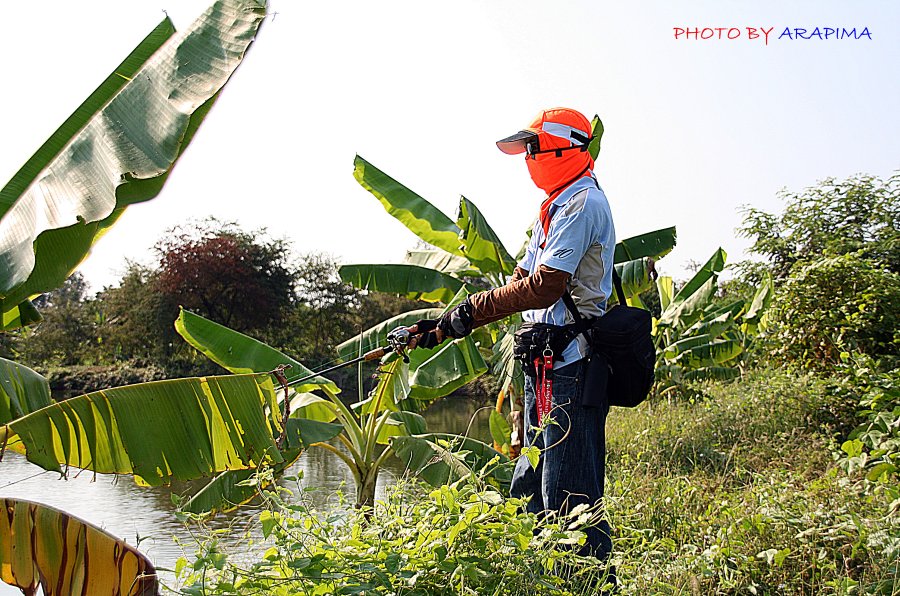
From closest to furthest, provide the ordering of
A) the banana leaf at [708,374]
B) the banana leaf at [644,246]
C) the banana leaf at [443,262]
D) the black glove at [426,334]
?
the black glove at [426,334] → the banana leaf at [443,262] → the banana leaf at [644,246] → the banana leaf at [708,374]

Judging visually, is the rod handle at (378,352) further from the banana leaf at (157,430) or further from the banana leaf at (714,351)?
the banana leaf at (714,351)

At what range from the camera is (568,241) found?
10.4 feet

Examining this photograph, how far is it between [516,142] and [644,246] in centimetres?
533

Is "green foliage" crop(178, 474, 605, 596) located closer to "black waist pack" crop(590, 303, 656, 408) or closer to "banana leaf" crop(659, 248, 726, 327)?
"black waist pack" crop(590, 303, 656, 408)

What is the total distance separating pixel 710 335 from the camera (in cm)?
1162

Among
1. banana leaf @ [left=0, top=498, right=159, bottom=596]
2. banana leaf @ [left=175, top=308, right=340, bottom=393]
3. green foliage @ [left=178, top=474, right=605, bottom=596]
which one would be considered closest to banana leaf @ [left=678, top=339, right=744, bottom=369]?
banana leaf @ [left=175, top=308, right=340, bottom=393]

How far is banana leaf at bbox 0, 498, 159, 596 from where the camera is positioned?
8.75 feet

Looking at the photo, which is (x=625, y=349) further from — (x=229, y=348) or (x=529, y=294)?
(x=229, y=348)

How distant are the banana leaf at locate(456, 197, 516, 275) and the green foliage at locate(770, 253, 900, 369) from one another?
9.71 feet

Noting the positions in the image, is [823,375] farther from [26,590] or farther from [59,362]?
[59,362]

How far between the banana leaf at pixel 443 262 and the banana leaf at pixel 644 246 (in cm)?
151

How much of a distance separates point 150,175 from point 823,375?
7302mm

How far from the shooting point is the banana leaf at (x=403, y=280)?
8.15m

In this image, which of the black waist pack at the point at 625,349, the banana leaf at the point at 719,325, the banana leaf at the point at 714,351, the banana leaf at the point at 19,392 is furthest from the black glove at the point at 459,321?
the banana leaf at the point at 714,351
